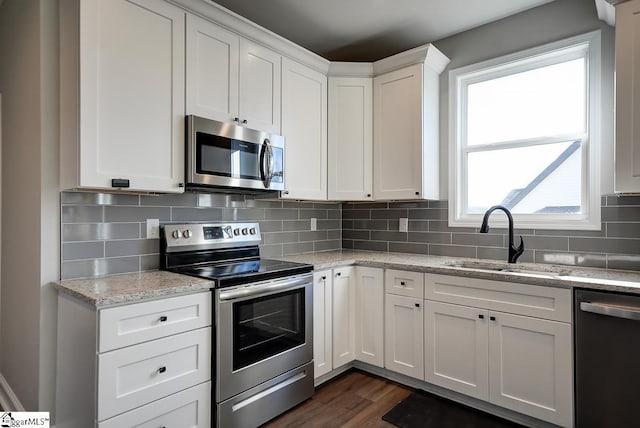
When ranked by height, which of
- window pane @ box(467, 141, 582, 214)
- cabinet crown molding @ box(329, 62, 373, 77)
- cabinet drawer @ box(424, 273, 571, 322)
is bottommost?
cabinet drawer @ box(424, 273, 571, 322)

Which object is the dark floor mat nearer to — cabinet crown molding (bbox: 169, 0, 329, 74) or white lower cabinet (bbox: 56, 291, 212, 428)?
white lower cabinet (bbox: 56, 291, 212, 428)

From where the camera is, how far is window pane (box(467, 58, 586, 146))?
2496 mm

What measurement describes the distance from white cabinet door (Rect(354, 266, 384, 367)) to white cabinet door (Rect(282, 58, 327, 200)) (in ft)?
2.45

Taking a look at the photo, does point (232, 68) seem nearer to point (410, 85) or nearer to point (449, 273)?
point (410, 85)

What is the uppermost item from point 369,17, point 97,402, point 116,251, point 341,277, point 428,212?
point 369,17

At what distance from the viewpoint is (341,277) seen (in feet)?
8.86

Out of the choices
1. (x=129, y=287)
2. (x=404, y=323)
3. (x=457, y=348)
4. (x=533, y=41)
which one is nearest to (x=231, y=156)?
(x=129, y=287)

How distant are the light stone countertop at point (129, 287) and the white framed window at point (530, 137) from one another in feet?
6.90

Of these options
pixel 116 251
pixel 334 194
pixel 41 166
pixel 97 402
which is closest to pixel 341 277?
pixel 334 194

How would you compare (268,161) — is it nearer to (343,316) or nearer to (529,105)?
(343,316)

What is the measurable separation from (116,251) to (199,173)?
0.64 metres

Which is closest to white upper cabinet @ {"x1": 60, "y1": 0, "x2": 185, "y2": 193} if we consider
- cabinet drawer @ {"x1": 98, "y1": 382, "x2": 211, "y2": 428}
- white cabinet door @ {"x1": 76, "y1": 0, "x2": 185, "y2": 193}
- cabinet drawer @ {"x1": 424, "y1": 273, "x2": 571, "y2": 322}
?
white cabinet door @ {"x1": 76, "y1": 0, "x2": 185, "y2": 193}

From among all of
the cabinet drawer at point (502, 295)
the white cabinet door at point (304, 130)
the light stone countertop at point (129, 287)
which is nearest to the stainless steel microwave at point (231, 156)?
the white cabinet door at point (304, 130)

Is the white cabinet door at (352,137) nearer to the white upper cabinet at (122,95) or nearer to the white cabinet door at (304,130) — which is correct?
the white cabinet door at (304,130)
